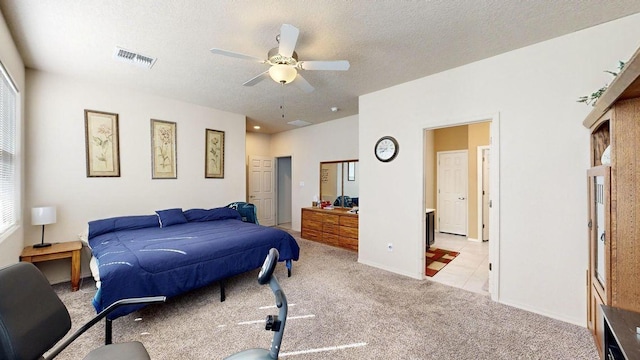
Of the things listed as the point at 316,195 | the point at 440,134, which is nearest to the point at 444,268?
the point at 316,195

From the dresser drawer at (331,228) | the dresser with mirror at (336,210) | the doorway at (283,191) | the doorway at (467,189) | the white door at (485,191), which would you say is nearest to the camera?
the doorway at (467,189)

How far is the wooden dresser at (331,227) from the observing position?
15.1 ft

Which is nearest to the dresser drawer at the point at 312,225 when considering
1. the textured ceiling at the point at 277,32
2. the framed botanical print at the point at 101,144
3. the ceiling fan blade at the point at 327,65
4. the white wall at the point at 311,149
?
the white wall at the point at 311,149

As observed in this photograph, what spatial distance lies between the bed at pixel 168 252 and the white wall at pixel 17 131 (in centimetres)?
58

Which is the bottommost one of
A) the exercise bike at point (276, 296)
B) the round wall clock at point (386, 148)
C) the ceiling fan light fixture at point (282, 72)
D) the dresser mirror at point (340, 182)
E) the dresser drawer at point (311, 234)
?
the dresser drawer at point (311, 234)

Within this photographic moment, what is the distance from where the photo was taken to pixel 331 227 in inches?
196

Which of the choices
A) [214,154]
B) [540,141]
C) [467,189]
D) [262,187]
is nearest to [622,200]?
[540,141]

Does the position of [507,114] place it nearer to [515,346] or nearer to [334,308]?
[515,346]

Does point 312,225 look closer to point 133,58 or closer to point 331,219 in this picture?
point 331,219

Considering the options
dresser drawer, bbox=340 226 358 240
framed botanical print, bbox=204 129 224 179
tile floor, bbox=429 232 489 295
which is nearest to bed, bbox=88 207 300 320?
framed botanical print, bbox=204 129 224 179

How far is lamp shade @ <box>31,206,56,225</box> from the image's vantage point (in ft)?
9.36

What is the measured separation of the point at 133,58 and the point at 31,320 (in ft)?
8.58

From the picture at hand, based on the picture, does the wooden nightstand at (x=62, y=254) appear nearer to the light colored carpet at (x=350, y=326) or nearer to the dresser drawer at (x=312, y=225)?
the light colored carpet at (x=350, y=326)

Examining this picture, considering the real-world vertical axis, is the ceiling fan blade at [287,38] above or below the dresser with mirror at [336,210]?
above
